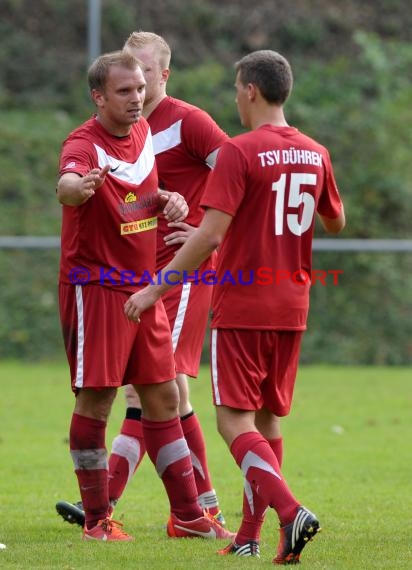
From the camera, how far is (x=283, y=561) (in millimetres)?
5156

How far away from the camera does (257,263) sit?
5332 mm

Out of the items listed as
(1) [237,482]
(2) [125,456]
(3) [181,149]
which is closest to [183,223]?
(3) [181,149]

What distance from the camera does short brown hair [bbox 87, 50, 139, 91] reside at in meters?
5.67

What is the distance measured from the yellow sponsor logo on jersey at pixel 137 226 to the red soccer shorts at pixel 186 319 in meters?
0.59

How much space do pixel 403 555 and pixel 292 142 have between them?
2.02m

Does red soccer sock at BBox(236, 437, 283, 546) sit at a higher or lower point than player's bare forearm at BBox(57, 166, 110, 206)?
→ lower

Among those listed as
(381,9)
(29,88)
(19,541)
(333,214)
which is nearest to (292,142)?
(333,214)

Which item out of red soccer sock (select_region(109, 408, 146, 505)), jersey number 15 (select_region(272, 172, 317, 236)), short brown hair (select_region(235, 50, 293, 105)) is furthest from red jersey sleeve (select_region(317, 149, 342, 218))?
red soccer sock (select_region(109, 408, 146, 505))

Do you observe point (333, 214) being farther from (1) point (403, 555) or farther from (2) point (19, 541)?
(2) point (19, 541)

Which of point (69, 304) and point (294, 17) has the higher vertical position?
point (294, 17)

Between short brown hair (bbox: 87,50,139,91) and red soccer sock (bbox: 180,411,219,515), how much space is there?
1.98 m

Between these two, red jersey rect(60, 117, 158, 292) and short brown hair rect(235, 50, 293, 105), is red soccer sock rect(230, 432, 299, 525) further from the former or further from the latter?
short brown hair rect(235, 50, 293, 105)

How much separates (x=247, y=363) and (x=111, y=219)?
3.28 feet

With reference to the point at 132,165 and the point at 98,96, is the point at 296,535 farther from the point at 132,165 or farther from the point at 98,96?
the point at 98,96
